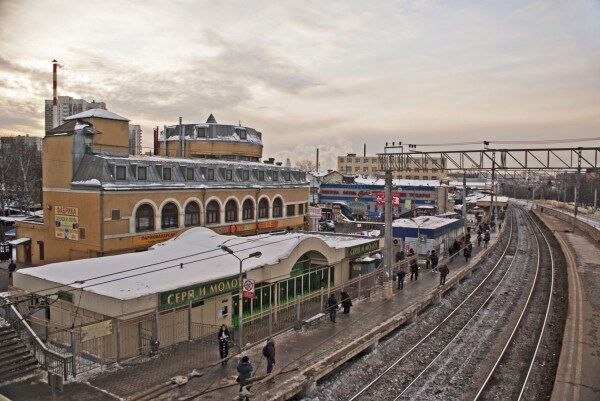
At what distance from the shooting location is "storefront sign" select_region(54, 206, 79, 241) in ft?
94.2

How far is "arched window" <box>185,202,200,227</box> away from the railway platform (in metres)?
23.6

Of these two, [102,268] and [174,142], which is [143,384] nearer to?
[102,268]

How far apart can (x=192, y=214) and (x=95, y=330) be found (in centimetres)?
1854

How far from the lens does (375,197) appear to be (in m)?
71.9

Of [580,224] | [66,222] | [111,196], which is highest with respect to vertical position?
[111,196]

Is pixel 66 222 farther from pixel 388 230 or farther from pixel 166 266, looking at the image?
pixel 388 230

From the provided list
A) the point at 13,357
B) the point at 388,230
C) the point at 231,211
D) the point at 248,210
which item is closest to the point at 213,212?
the point at 231,211

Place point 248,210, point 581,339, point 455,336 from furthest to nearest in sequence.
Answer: point 248,210, point 455,336, point 581,339

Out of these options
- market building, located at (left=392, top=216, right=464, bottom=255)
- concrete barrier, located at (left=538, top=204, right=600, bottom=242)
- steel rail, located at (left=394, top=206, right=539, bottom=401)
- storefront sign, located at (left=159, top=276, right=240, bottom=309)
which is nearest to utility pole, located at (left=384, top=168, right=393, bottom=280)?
steel rail, located at (left=394, top=206, right=539, bottom=401)

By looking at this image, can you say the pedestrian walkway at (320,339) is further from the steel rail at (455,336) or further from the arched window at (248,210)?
the arched window at (248,210)

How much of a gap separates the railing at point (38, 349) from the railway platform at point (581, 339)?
582 inches

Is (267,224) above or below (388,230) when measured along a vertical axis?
below

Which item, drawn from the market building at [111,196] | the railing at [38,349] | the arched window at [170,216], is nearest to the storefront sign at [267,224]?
the market building at [111,196]

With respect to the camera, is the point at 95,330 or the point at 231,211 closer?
the point at 95,330
